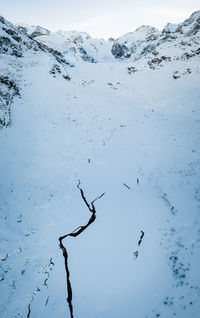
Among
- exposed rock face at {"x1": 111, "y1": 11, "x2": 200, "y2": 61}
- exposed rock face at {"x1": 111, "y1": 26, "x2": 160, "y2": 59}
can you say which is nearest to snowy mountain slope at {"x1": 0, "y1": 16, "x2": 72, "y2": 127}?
exposed rock face at {"x1": 111, "y1": 11, "x2": 200, "y2": 61}

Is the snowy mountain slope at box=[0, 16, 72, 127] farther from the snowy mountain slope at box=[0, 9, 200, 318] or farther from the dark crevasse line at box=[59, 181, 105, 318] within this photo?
the dark crevasse line at box=[59, 181, 105, 318]

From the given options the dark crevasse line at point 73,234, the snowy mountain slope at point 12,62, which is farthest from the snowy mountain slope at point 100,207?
the snowy mountain slope at point 12,62

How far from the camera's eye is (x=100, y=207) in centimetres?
973

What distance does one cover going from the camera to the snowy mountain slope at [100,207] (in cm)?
656

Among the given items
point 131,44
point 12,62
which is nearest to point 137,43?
point 131,44

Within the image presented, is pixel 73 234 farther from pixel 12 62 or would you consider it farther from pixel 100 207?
pixel 12 62

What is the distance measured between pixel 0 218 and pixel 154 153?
34.4ft

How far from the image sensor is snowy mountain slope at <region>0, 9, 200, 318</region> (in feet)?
21.5

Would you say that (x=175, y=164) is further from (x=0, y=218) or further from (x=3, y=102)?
(x=3, y=102)

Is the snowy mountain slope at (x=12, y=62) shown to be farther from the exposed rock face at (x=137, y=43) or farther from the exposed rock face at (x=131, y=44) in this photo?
the exposed rock face at (x=131, y=44)

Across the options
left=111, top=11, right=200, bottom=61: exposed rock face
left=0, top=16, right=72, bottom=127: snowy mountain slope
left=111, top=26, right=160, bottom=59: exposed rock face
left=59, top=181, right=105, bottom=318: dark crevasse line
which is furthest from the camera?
left=111, top=26, right=160, bottom=59: exposed rock face

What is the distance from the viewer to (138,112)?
65.6ft

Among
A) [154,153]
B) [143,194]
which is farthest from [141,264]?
[154,153]

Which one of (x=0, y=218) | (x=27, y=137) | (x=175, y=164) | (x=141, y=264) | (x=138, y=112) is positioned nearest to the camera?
(x=141, y=264)
